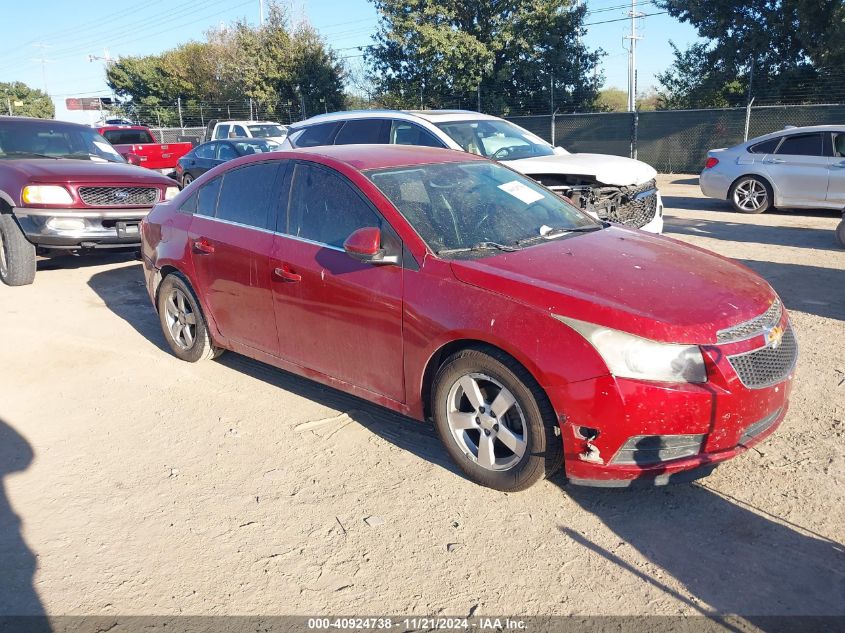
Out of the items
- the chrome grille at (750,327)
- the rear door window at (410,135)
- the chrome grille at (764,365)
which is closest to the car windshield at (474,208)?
the chrome grille at (750,327)

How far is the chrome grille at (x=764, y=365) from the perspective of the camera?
3.25 m

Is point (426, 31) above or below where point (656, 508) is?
above

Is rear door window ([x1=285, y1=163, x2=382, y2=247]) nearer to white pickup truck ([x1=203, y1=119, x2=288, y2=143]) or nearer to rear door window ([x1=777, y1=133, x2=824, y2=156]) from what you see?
rear door window ([x1=777, y1=133, x2=824, y2=156])

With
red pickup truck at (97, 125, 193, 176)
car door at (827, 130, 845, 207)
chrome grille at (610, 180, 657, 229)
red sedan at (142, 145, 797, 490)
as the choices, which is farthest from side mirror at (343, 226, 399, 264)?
red pickup truck at (97, 125, 193, 176)

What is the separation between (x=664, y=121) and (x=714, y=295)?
1798cm

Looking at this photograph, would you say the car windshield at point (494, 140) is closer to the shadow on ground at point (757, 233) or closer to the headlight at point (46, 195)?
the shadow on ground at point (757, 233)

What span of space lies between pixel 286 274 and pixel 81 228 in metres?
4.89

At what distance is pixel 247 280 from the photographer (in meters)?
4.79

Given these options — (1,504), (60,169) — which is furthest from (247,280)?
(60,169)

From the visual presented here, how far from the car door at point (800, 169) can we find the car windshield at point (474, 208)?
8.66 m

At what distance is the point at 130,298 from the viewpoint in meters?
7.89

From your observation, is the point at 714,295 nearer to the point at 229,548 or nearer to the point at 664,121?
the point at 229,548

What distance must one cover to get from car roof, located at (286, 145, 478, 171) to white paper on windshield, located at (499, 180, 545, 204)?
37 centimetres

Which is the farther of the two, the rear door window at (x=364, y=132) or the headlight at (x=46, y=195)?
the rear door window at (x=364, y=132)
